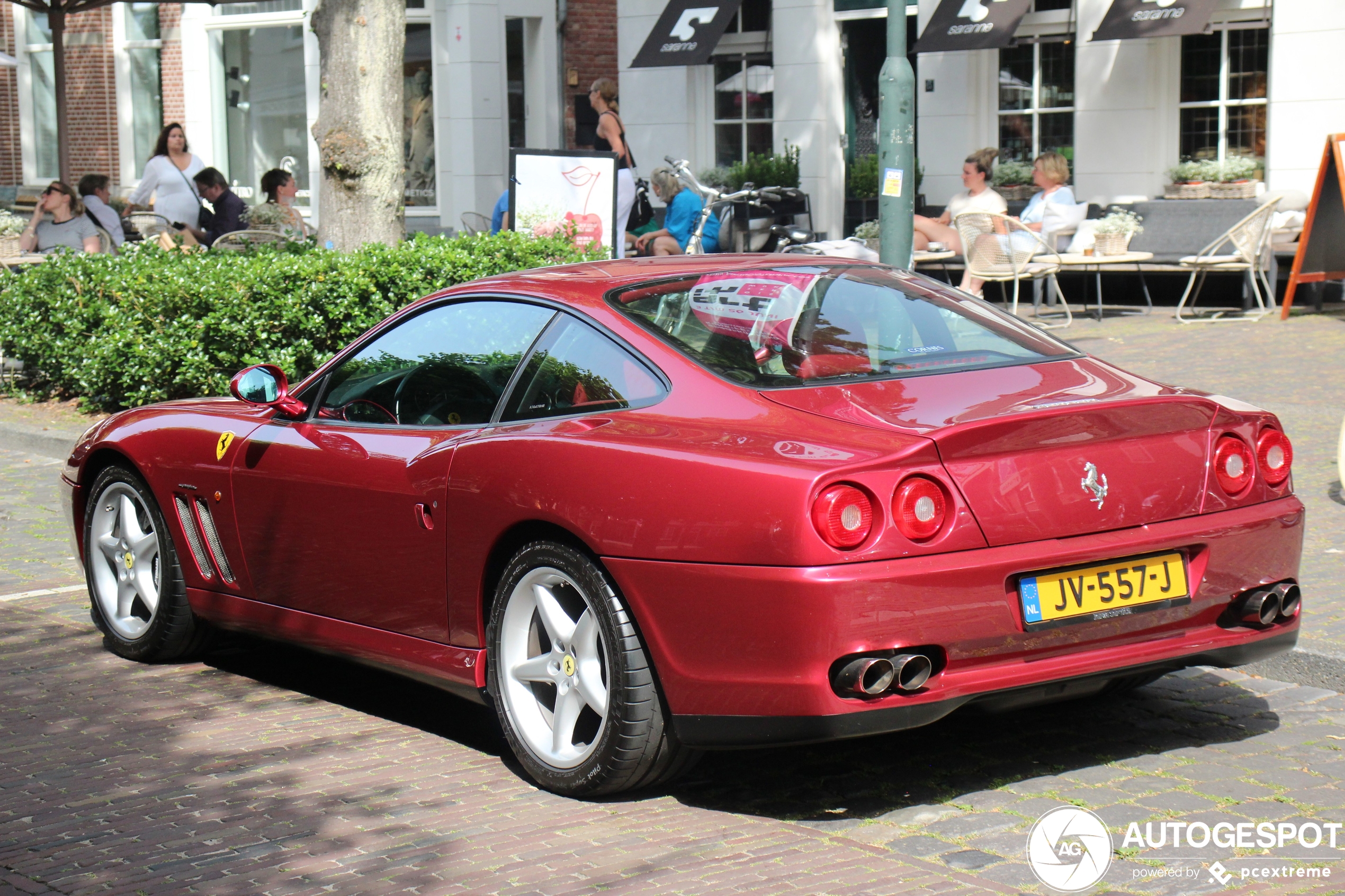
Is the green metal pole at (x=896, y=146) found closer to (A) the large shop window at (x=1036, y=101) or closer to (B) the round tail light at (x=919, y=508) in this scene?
(B) the round tail light at (x=919, y=508)

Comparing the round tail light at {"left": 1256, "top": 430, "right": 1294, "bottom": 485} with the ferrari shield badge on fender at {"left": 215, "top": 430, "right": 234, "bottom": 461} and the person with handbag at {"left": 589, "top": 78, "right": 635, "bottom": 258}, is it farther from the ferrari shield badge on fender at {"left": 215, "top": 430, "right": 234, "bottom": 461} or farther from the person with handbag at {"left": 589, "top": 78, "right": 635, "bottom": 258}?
the person with handbag at {"left": 589, "top": 78, "right": 635, "bottom": 258}

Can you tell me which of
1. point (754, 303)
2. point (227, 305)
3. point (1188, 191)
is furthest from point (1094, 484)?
point (1188, 191)

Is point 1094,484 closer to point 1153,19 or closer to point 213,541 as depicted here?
point 213,541

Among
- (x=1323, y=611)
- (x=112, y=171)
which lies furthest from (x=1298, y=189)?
(x=112, y=171)

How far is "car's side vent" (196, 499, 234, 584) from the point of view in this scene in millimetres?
5598

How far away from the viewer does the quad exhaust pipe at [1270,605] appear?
4328 millimetres

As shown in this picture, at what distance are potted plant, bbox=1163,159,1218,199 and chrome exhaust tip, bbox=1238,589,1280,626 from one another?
45.9 ft

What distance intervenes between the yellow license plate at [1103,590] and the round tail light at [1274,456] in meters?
0.44

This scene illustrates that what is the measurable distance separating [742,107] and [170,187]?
314 inches

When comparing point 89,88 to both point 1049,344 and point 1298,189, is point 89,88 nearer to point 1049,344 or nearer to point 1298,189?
point 1298,189

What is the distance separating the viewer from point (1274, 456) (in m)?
4.46

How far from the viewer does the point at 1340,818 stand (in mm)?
4094

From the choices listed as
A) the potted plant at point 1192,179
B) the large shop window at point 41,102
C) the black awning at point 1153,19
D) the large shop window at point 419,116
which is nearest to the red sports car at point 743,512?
the black awning at point 1153,19

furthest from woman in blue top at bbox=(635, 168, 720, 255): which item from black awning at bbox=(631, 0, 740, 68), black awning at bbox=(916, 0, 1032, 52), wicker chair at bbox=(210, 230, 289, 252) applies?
black awning at bbox=(631, 0, 740, 68)
